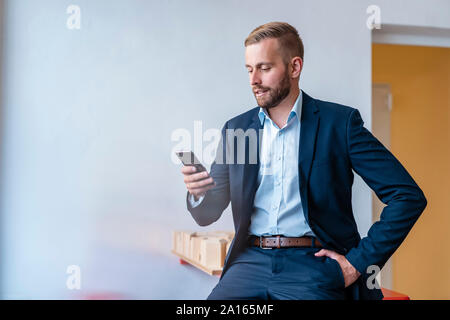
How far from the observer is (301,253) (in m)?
1.60

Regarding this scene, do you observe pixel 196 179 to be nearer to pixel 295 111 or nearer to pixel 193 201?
pixel 193 201

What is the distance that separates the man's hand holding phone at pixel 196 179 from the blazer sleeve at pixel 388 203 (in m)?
0.46

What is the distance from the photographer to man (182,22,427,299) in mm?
1563

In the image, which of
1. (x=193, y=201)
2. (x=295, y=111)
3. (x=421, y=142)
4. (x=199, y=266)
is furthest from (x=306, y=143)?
(x=421, y=142)

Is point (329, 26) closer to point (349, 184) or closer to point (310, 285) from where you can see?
point (349, 184)

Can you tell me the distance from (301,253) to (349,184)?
26cm

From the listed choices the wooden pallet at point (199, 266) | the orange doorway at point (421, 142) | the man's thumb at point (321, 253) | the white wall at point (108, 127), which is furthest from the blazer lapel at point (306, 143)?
the orange doorway at point (421, 142)

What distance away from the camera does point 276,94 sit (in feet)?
5.65

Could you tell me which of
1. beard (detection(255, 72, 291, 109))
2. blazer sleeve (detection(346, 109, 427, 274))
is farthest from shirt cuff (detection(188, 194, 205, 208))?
blazer sleeve (detection(346, 109, 427, 274))

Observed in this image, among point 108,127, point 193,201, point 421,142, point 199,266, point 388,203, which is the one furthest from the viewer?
point 421,142

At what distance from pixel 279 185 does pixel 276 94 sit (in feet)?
0.96

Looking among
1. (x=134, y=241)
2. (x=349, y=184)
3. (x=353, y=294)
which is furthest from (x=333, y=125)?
(x=134, y=241)

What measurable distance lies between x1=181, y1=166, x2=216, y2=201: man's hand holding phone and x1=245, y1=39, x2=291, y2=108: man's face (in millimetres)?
317
